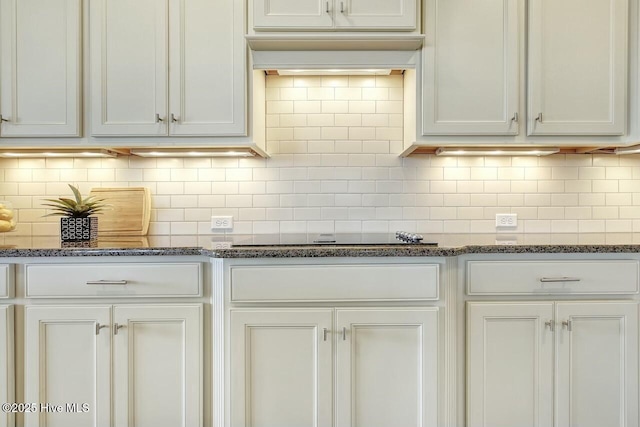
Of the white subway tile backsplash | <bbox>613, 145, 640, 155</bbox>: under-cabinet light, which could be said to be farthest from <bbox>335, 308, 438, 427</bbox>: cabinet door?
<bbox>613, 145, 640, 155</bbox>: under-cabinet light

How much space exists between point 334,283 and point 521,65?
1371 millimetres

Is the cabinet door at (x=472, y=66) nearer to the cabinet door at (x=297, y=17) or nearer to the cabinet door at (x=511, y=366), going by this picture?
the cabinet door at (x=297, y=17)

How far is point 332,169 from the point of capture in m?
2.31

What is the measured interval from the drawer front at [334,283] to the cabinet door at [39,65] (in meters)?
1.17

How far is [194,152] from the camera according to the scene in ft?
7.10

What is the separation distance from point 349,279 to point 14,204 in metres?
1.95

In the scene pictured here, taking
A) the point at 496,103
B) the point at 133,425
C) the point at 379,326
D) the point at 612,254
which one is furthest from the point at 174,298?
the point at 612,254

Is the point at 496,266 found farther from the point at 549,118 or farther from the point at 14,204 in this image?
the point at 14,204

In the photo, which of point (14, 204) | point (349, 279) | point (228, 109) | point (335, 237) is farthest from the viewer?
point (14, 204)

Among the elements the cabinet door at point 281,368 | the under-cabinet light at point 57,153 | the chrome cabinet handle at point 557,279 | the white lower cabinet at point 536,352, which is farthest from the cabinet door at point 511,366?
the under-cabinet light at point 57,153

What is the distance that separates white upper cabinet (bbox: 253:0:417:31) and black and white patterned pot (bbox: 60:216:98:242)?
4.11 feet

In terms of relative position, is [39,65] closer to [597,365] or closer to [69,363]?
[69,363]

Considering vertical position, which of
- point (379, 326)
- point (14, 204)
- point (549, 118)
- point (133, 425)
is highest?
point (549, 118)

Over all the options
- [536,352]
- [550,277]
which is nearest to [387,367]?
[536,352]
